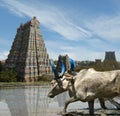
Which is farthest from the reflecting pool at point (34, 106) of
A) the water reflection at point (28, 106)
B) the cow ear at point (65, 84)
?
the cow ear at point (65, 84)

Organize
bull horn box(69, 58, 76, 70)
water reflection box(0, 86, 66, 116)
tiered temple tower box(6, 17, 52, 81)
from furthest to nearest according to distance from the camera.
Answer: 1. tiered temple tower box(6, 17, 52, 81)
2. water reflection box(0, 86, 66, 116)
3. bull horn box(69, 58, 76, 70)

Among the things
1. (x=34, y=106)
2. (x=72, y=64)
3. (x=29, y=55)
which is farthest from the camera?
(x=29, y=55)

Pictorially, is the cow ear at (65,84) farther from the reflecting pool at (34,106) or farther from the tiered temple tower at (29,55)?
the tiered temple tower at (29,55)

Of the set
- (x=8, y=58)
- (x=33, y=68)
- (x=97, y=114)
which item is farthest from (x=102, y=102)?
(x=8, y=58)

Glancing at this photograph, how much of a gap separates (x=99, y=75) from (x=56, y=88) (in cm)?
176

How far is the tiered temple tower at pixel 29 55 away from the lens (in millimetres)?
142250

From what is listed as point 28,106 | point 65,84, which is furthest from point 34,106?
point 65,84

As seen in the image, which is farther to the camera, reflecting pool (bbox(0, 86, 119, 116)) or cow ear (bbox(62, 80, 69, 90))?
reflecting pool (bbox(0, 86, 119, 116))

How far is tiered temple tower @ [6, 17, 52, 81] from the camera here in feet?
467

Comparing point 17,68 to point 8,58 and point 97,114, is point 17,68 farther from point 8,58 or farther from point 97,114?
point 97,114

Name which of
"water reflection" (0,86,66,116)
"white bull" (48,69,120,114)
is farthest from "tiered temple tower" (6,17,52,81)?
"white bull" (48,69,120,114)

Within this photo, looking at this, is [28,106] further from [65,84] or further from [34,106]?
[65,84]

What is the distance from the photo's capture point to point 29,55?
146 meters

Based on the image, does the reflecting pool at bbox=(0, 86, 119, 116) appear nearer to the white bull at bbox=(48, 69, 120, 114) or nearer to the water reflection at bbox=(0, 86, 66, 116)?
the water reflection at bbox=(0, 86, 66, 116)
